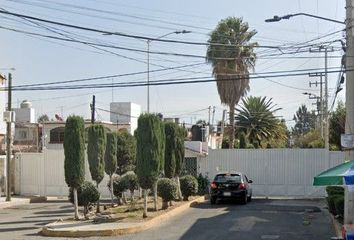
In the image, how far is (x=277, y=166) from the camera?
1260 inches

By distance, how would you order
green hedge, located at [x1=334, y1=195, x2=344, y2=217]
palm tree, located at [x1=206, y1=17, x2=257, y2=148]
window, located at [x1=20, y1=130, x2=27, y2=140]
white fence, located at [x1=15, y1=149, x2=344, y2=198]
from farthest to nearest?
1. window, located at [x1=20, y1=130, x2=27, y2=140]
2. palm tree, located at [x1=206, y1=17, x2=257, y2=148]
3. white fence, located at [x1=15, y1=149, x2=344, y2=198]
4. green hedge, located at [x1=334, y1=195, x2=344, y2=217]

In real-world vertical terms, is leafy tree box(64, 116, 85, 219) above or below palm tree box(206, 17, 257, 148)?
below

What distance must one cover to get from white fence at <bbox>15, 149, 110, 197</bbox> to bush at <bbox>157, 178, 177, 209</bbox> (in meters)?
12.2

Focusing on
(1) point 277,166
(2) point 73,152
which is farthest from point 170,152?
(1) point 277,166

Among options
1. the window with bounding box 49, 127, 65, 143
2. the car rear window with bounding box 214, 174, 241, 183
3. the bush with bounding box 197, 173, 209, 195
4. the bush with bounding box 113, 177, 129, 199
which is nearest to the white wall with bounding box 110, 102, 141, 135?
the window with bounding box 49, 127, 65, 143

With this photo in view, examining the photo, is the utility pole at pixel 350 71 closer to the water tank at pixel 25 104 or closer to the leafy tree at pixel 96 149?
the leafy tree at pixel 96 149

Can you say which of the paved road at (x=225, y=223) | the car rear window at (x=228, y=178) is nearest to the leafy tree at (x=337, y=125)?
the car rear window at (x=228, y=178)

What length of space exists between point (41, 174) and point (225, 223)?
17460 mm

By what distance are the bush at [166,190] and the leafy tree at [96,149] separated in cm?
243

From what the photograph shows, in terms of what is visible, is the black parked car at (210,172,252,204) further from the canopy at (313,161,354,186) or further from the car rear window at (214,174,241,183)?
the canopy at (313,161,354,186)

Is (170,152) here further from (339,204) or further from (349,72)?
(339,204)

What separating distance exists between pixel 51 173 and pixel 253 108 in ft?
122

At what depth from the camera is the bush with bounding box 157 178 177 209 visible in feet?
72.8

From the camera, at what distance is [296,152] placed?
31.7 m
